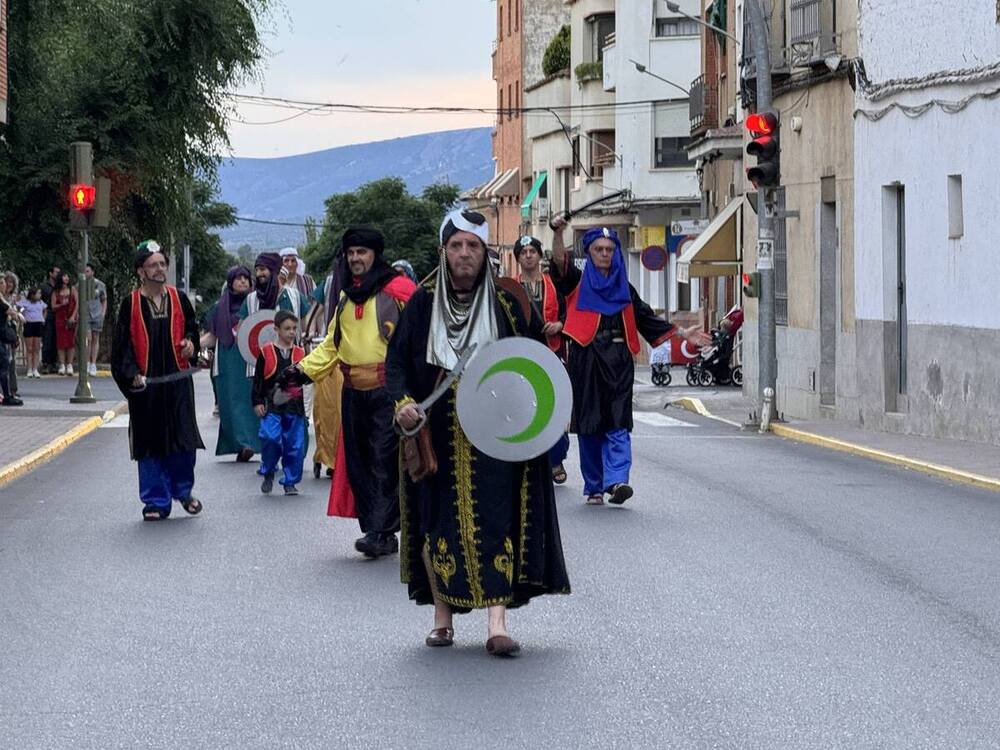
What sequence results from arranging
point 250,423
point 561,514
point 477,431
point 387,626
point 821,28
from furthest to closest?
point 821,28 → point 250,423 → point 561,514 → point 387,626 → point 477,431

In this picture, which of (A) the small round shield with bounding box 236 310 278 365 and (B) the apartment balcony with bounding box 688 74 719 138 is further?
(B) the apartment balcony with bounding box 688 74 719 138

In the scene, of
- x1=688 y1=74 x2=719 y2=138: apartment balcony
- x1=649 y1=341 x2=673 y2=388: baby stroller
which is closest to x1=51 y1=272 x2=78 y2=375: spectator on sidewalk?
x1=649 y1=341 x2=673 y2=388: baby stroller

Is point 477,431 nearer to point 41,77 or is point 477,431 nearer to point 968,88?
point 968,88

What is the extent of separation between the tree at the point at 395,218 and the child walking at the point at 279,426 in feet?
276

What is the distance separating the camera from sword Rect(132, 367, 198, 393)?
46.2 feet

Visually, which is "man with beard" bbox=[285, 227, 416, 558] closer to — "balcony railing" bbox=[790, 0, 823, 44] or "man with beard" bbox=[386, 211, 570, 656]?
"man with beard" bbox=[386, 211, 570, 656]

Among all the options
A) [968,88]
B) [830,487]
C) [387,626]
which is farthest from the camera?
[968,88]

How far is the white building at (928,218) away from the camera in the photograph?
21.6 meters

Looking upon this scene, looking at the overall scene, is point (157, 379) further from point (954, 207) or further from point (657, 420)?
point (657, 420)

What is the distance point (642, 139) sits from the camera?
6016cm

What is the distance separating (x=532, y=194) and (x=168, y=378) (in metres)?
63.4

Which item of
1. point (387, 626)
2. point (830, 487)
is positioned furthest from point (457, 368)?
point (830, 487)

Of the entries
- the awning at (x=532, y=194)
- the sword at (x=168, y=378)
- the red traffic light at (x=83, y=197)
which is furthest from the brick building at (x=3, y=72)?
the awning at (x=532, y=194)

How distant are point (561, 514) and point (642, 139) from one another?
4640 centimetres
